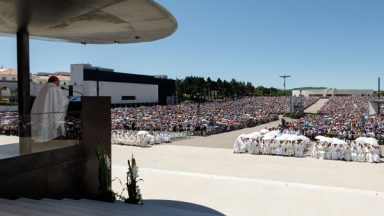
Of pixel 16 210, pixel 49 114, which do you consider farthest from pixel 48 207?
pixel 49 114

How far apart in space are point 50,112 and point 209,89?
11150 centimetres

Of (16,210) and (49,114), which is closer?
(16,210)

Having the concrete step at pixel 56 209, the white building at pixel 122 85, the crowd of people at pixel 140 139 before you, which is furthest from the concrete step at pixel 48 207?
the white building at pixel 122 85

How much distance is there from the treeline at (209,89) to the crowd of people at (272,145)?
3637 inches

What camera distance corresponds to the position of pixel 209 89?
390 feet

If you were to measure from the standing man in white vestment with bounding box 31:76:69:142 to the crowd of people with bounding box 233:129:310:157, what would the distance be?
52.1ft

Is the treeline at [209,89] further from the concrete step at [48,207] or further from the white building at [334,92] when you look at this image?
the concrete step at [48,207]

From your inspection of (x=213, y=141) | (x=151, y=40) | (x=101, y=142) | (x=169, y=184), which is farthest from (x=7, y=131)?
(x=213, y=141)

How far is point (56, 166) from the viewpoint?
782 cm

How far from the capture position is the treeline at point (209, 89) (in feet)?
399

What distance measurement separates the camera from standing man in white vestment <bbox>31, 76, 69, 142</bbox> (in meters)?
7.66

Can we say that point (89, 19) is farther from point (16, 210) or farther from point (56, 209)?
point (16, 210)

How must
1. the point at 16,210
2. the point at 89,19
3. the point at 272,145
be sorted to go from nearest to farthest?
the point at 16,210 → the point at 89,19 → the point at 272,145

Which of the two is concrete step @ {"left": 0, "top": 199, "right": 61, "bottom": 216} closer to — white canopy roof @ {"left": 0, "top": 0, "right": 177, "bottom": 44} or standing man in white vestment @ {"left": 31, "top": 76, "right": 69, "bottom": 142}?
standing man in white vestment @ {"left": 31, "top": 76, "right": 69, "bottom": 142}
